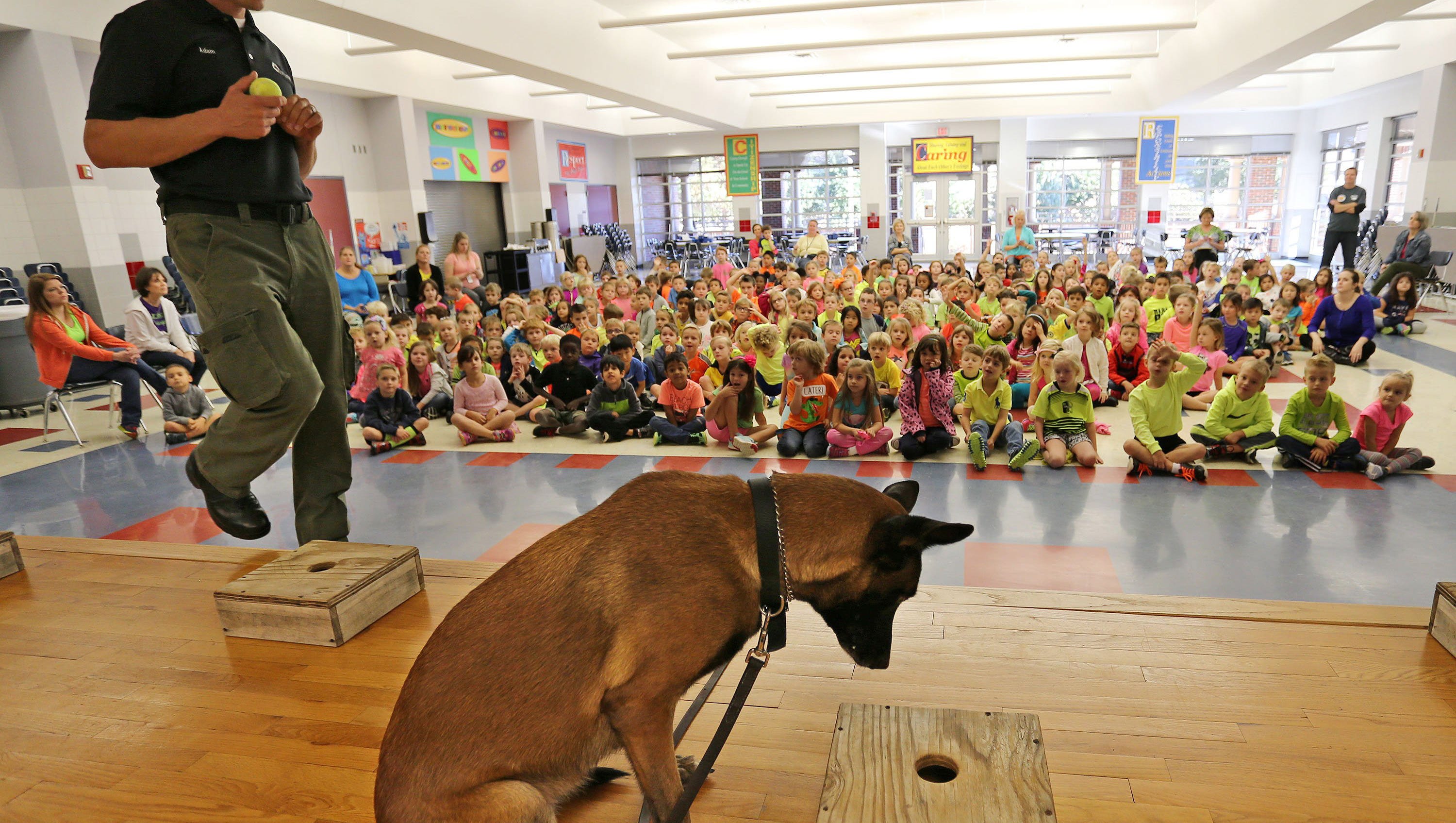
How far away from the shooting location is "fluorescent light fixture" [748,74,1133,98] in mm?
15336

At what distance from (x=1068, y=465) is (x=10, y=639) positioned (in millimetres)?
5310

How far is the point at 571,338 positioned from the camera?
277 inches

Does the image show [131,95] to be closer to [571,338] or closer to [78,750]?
[78,750]

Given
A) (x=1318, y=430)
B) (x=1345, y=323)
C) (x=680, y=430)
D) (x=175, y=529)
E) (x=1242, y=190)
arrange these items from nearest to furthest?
(x=175, y=529) → (x=1318, y=430) → (x=680, y=430) → (x=1345, y=323) → (x=1242, y=190)

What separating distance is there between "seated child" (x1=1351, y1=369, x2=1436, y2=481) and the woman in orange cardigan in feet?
29.5

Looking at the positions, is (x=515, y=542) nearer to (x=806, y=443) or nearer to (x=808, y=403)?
(x=806, y=443)

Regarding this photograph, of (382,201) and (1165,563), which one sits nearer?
(1165,563)

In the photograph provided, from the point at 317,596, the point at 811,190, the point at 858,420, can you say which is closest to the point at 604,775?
the point at 317,596

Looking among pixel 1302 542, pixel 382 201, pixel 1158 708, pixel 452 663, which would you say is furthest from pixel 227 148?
pixel 382 201

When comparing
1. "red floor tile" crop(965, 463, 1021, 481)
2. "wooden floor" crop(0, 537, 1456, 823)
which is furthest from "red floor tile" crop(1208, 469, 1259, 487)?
"wooden floor" crop(0, 537, 1456, 823)

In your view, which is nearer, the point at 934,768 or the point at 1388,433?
the point at 934,768

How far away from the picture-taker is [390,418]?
635cm

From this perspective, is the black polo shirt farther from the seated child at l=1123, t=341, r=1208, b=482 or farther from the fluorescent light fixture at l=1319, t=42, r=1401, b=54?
the fluorescent light fixture at l=1319, t=42, r=1401, b=54

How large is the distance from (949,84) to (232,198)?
15999 millimetres
